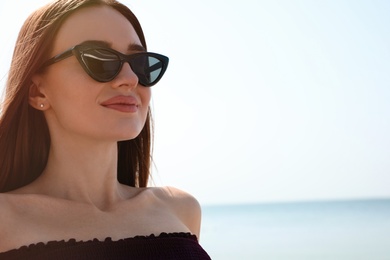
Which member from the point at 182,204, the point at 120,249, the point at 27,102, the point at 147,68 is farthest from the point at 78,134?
the point at 182,204

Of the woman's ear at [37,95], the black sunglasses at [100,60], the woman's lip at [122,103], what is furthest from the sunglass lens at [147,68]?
the woman's ear at [37,95]

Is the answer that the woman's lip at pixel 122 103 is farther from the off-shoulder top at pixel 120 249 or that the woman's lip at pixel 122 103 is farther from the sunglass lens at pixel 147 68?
the off-shoulder top at pixel 120 249

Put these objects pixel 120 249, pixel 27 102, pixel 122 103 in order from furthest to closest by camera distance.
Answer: pixel 27 102 → pixel 122 103 → pixel 120 249

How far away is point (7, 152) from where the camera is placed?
3.50m

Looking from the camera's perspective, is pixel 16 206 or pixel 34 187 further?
pixel 34 187

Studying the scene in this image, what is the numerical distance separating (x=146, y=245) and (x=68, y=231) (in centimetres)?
36

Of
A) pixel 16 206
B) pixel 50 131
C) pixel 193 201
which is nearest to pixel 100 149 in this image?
pixel 50 131

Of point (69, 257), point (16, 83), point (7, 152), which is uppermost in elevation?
point (16, 83)

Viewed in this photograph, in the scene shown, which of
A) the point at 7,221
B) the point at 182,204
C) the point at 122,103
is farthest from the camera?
the point at 182,204

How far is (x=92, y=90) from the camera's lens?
327 centimetres

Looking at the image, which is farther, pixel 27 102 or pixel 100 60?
pixel 27 102

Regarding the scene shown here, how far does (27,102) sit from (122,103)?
0.48 meters

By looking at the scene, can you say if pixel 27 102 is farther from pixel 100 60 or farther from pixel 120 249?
pixel 120 249

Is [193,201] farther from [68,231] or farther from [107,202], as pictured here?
[68,231]
